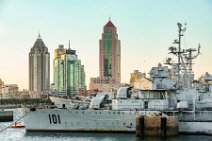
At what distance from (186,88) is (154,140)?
8.08m

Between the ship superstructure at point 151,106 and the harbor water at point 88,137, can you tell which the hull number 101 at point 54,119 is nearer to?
the ship superstructure at point 151,106

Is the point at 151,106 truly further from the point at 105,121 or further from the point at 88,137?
the point at 88,137

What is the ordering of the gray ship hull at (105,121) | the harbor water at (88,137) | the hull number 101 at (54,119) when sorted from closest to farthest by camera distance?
1. the harbor water at (88,137)
2. the gray ship hull at (105,121)
3. the hull number 101 at (54,119)

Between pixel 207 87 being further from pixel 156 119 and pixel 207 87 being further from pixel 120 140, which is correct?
pixel 120 140

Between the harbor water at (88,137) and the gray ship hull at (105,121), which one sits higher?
the gray ship hull at (105,121)

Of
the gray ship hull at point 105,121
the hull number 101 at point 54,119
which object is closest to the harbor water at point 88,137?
the gray ship hull at point 105,121

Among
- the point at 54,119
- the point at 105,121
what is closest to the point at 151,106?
the point at 105,121

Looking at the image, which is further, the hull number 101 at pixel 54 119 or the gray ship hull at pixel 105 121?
the hull number 101 at pixel 54 119

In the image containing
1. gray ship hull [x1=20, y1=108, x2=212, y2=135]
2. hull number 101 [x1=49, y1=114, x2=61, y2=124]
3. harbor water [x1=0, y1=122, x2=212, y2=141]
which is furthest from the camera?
hull number 101 [x1=49, y1=114, x2=61, y2=124]

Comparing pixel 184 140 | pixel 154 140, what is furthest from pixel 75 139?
pixel 184 140

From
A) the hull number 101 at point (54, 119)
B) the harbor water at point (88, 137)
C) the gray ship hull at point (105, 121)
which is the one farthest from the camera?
the hull number 101 at point (54, 119)

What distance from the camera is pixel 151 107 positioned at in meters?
42.3

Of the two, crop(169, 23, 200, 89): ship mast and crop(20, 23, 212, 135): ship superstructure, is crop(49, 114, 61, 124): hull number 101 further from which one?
crop(169, 23, 200, 89): ship mast

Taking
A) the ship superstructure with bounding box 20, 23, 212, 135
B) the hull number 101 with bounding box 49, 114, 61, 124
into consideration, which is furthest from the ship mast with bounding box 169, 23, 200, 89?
the hull number 101 with bounding box 49, 114, 61, 124
